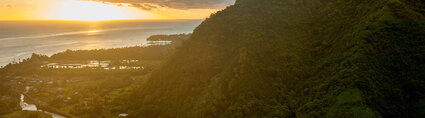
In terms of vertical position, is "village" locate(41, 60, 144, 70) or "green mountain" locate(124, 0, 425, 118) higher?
"green mountain" locate(124, 0, 425, 118)

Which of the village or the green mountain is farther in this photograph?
the village

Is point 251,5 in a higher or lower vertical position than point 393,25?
higher

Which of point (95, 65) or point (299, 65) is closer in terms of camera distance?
point (299, 65)

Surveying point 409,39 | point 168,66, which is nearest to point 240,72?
point 168,66

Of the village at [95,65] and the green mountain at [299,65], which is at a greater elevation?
the green mountain at [299,65]

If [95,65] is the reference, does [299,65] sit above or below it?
above

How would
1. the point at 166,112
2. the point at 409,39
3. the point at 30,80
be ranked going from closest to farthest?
the point at 409,39 → the point at 166,112 → the point at 30,80

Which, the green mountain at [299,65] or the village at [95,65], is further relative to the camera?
the village at [95,65]

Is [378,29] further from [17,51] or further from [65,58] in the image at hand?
[17,51]
